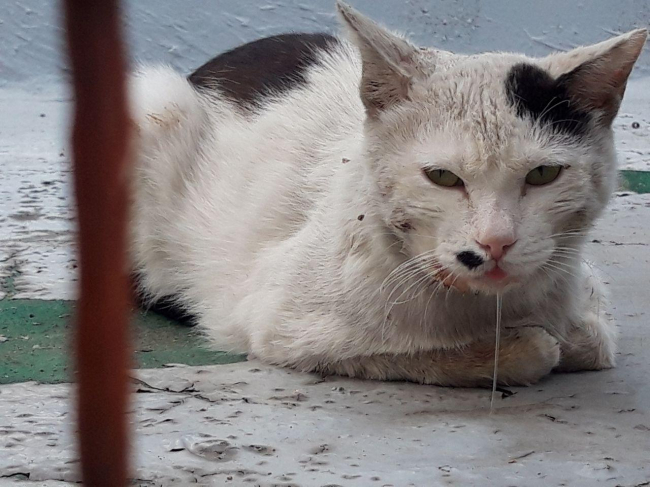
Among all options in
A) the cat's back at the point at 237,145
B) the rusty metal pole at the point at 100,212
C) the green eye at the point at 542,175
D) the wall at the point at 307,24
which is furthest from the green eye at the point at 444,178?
the wall at the point at 307,24

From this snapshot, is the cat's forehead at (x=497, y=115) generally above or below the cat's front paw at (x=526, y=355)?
above

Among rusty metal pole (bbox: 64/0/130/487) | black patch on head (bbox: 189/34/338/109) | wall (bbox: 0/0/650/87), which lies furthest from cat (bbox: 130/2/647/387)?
wall (bbox: 0/0/650/87)

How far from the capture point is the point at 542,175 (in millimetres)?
1866

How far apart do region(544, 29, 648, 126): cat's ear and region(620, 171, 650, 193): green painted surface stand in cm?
235

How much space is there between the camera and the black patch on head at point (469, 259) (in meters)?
1.78

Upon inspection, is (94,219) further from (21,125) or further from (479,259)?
(21,125)

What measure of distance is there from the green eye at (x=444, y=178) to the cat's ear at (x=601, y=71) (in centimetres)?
31

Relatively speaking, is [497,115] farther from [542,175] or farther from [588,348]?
[588,348]

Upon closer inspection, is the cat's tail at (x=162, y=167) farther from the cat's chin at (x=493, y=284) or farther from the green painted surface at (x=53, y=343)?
the cat's chin at (x=493, y=284)

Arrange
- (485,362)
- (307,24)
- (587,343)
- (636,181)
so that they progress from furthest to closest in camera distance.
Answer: (307,24) < (636,181) < (587,343) < (485,362)

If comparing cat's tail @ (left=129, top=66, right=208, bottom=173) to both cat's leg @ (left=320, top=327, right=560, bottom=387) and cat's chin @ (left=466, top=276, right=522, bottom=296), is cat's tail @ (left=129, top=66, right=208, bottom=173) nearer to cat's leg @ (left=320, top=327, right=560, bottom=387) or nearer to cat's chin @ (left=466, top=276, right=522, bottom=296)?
cat's leg @ (left=320, top=327, right=560, bottom=387)

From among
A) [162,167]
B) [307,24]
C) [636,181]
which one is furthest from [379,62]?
[307,24]

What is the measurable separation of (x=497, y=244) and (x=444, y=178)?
195 mm

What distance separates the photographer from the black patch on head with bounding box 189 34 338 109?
3068 mm
